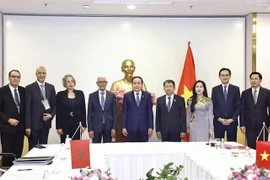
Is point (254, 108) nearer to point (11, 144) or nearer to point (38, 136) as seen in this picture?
point (38, 136)

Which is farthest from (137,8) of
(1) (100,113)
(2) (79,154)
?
(2) (79,154)

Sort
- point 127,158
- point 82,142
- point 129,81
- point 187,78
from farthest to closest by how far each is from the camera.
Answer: point 187,78 → point 129,81 → point 127,158 → point 82,142

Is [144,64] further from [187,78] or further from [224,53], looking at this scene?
[224,53]

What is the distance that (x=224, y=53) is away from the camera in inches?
291

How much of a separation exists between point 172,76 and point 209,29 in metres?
1.18

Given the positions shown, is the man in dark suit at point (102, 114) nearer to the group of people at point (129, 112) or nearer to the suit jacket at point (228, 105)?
the group of people at point (129, 112)

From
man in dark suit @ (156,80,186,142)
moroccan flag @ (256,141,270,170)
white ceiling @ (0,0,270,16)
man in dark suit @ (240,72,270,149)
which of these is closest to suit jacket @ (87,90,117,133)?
man in dark suit @ (156,80,186,142)

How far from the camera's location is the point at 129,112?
17.9ft

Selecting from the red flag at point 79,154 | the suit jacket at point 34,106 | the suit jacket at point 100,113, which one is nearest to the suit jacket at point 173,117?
the suit jacket at point 100,113

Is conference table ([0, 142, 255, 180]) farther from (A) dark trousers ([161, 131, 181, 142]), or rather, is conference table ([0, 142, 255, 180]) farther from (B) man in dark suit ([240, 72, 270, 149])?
(B) man in dark suit ([240, 72, 270, 149])

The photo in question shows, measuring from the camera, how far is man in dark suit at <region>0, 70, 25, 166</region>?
496 cm

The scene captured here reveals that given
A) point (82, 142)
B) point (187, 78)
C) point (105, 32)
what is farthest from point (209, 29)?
point (82, 142)

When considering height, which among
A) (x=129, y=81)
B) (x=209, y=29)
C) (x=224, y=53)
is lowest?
(x=129, y=81)

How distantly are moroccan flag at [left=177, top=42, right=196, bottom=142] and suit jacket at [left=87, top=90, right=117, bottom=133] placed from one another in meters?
2.01
